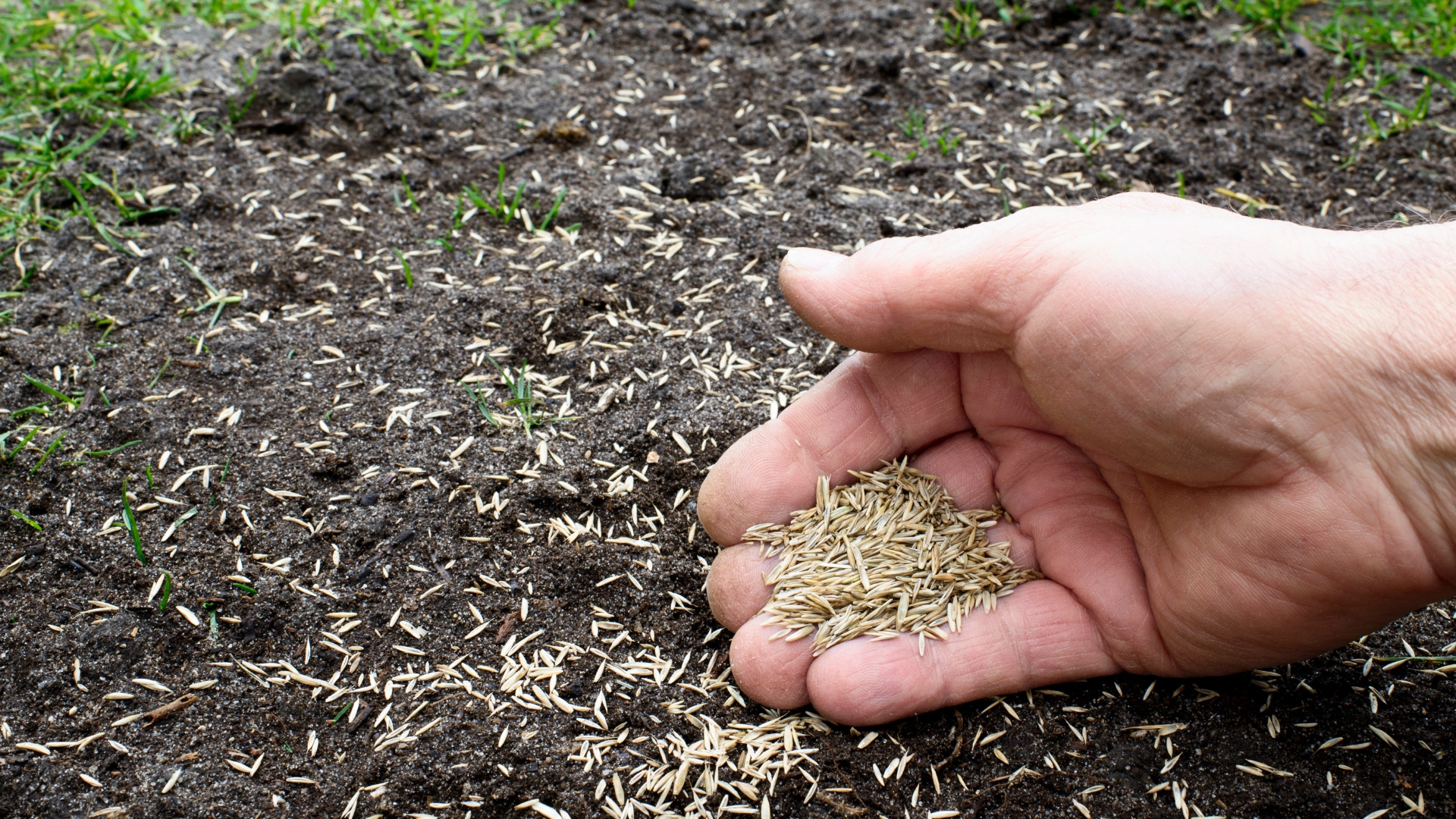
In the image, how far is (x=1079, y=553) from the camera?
2604mm

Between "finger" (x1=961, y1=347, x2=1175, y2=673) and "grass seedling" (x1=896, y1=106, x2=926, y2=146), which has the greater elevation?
"grass seedling" (x1=896, y1=106, x2=926, y2=146)

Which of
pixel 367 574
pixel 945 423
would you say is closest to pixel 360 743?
pixel 367 574

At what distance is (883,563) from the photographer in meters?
2.65

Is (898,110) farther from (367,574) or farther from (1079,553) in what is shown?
(367,574)

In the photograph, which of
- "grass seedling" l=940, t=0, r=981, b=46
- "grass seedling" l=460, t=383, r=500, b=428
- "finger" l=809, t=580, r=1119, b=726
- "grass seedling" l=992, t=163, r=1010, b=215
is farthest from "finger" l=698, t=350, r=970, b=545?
"grass seedling" l=940, t=0, r=981, b=46

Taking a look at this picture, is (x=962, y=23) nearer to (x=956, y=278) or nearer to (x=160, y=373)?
(x=956, y=278)

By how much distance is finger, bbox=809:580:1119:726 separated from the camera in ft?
7.88

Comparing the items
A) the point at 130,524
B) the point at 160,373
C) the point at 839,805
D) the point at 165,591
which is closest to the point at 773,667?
the point at 839,805

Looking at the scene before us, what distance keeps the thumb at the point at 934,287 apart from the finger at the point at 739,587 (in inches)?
25.9

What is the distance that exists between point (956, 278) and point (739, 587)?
101cm

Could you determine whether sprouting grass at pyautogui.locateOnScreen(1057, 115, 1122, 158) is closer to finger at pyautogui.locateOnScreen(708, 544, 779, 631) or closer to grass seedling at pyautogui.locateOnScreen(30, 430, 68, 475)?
finger at pyautogui.locateOnScreen(708, 544, 779, 631)

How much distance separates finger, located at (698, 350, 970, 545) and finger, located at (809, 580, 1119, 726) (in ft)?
1.55

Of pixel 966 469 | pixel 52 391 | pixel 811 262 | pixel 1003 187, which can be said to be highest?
pixel 811 262

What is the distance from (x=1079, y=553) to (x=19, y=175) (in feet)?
13.9
